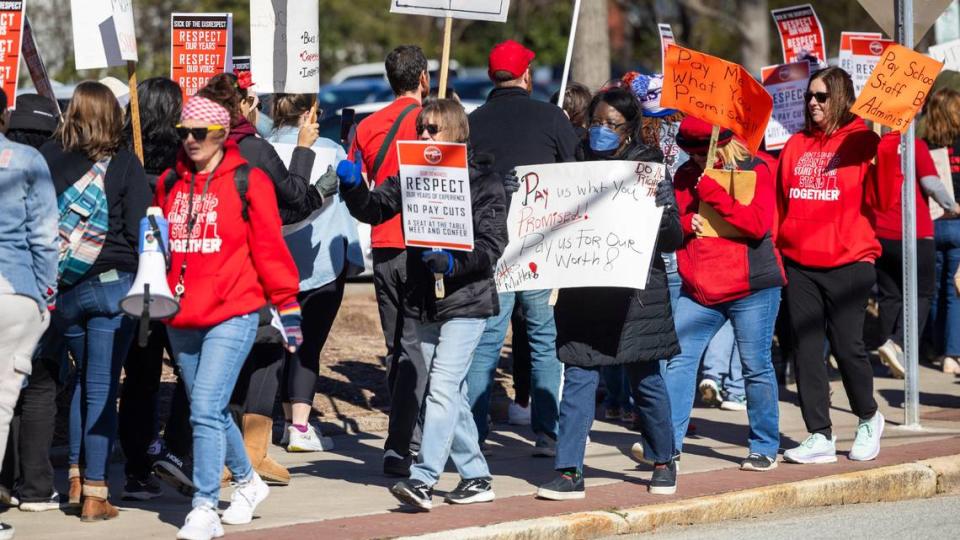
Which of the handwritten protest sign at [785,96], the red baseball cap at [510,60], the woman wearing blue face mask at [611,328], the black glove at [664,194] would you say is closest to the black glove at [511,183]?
the woman wearing blue face mask at [611,328]

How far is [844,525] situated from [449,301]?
2.16 metres

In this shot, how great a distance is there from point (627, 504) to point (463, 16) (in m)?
2.96

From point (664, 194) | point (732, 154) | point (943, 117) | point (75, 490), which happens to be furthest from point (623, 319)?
point (943, 117)

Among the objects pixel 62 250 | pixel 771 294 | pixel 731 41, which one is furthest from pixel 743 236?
pixel 731 41

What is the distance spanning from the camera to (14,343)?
257 inches

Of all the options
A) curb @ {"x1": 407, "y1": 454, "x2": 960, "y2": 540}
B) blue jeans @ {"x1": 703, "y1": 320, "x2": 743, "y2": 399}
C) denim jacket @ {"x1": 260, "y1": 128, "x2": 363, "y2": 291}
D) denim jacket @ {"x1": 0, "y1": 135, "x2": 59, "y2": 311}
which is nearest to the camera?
denim jacket @ {"x1": 0, "y1": 135, "x2": 59, "y2": 311}

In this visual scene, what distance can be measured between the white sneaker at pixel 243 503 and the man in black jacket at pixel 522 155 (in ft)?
6.21

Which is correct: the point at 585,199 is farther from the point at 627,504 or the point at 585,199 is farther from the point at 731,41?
the point at 731,41

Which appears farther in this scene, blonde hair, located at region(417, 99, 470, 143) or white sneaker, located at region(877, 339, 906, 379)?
white sneaker, located at region(877, 339, 906, 379)

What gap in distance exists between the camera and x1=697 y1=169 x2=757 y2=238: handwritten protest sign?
7949 mm

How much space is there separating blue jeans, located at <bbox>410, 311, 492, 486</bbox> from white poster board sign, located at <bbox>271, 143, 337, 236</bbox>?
5.24ft

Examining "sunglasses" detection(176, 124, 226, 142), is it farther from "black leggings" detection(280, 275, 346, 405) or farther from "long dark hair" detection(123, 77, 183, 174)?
"black leggings" detection(280, 275, 346, 405)

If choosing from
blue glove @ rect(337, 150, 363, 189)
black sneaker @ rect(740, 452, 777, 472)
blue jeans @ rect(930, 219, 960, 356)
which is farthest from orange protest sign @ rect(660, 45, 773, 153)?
blue jeans @ rect(930, 219, 960, 356)

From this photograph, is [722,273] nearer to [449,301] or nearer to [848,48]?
[449,301]
